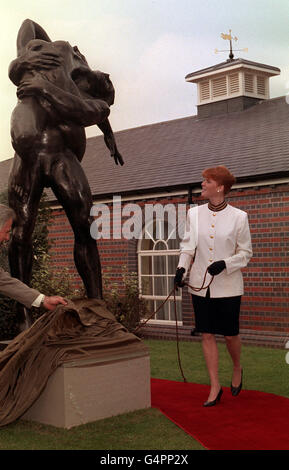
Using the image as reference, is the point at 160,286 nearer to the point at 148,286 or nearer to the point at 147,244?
the point at 148,286

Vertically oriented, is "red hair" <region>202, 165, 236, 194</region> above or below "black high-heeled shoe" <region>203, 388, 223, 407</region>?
above

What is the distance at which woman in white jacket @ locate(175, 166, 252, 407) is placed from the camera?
5715 millimetres

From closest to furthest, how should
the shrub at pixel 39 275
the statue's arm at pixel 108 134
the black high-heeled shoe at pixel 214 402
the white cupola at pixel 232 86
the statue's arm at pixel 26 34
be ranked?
the black high-heeled shoe at pixel 214 402 < the statue's arm at pixel 26 34 < the statue's arm at pixel 108 134 < the shrub at pixel 39 275 < the white cupola at pixel 232 86

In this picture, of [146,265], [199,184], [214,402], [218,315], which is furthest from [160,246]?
[214,402]

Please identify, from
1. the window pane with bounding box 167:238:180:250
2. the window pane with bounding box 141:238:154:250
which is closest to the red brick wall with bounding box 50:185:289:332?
the window pane with bounding box 167:238:180:250

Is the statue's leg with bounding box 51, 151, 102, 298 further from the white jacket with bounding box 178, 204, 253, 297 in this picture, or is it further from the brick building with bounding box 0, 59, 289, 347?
the brick building with bounding box 0, 59, 289, 347

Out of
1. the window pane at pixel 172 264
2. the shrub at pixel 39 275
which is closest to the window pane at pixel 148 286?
the window pane at pixel 172 264

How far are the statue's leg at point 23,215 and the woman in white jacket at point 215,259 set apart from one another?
1.35m

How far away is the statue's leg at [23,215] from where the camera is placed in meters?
5.83

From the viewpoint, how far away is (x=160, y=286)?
49.0ft

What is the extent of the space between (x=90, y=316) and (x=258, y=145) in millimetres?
9009

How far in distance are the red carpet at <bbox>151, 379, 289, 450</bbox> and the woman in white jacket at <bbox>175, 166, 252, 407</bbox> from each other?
25 cm

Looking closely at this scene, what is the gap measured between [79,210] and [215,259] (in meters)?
1.25

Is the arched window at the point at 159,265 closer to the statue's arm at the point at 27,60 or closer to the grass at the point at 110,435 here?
the grass at the point at 110,435
